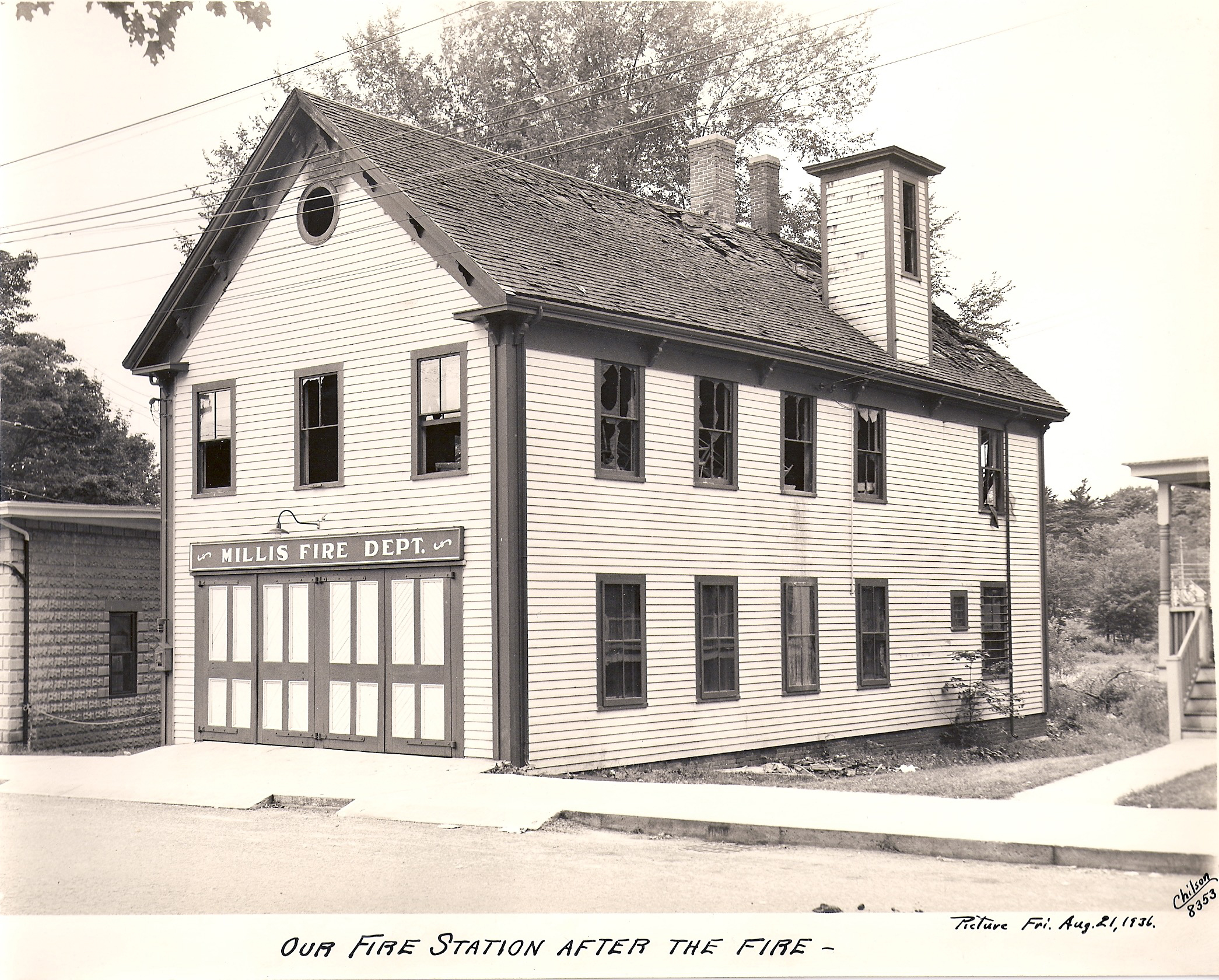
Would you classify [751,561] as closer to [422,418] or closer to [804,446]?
[804,446]

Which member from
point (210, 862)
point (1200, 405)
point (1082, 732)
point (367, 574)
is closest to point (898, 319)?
point (1082, 732)

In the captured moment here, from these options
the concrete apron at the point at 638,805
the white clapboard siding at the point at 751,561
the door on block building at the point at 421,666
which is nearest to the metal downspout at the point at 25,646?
the concrete apron at the point at 638,805

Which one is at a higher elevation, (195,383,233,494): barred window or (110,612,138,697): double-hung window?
(195,383,233,494): barred window

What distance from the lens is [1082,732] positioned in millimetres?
19719

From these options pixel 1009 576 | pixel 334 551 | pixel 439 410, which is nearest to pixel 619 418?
pixel 439 410

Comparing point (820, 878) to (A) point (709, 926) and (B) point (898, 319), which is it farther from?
(B) point (898, 319)

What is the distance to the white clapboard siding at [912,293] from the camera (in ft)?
71.4

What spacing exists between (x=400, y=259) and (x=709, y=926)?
10633 millimetres

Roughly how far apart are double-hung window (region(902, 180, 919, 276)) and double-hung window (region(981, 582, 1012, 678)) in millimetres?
5707

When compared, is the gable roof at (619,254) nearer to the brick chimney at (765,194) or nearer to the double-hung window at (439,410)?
the brick chimney at (765,194)

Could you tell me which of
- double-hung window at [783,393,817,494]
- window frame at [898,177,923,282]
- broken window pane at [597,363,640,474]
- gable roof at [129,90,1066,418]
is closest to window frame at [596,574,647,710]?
broken window pane at [597,363,640,474]

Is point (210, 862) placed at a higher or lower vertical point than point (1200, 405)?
lower

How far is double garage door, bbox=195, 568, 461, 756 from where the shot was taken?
1571cm
